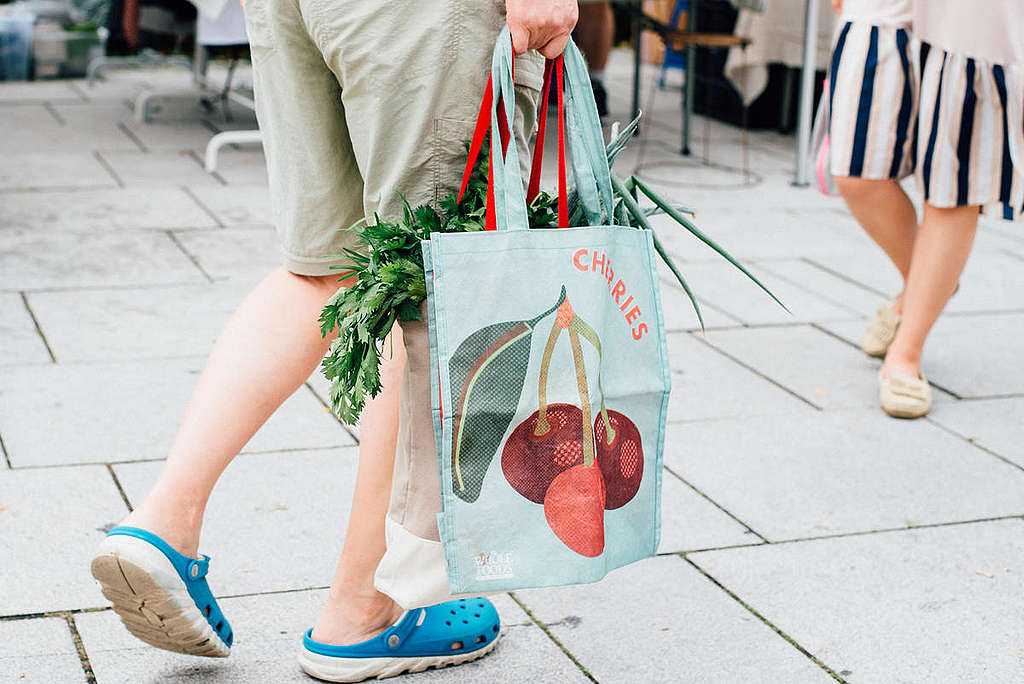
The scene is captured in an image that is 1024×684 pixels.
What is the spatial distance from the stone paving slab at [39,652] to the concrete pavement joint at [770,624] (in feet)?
3.84

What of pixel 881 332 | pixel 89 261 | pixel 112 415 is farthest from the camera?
pixel 89 261

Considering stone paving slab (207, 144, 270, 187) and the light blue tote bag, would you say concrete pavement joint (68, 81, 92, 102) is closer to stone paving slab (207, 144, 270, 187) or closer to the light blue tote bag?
stone paving slab (207, 144, 270, 187)

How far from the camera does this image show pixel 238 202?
550cm

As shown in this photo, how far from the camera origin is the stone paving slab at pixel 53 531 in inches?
91.4

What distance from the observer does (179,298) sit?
13.6ft

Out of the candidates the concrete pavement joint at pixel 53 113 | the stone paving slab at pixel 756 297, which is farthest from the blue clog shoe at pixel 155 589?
the concrete pavement joint at pixel 53 113

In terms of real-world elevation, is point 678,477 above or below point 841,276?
above

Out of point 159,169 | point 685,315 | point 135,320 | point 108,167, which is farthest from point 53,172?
point 685,315

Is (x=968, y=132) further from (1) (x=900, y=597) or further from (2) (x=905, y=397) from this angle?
(1) (x=900, y=597)

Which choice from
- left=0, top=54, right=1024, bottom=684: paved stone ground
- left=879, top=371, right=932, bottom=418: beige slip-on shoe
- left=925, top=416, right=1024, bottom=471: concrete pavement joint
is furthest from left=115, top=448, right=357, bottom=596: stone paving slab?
left=925, top=416, right=1024, bottom=471: concrete pavement joint

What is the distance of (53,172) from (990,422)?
4142 mm

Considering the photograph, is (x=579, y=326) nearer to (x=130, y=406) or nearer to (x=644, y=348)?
(x=644, y=348)

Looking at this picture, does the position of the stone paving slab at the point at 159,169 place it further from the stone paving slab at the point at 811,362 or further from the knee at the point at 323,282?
the knee at the point at 323,282

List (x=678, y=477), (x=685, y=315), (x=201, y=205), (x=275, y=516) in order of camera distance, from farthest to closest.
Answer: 1. (x=201, y=205)
2. (x=685, y=315)
3. (x=678, y=477)
4. (x=275, y=516)
